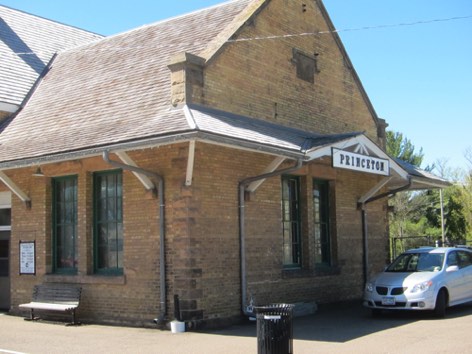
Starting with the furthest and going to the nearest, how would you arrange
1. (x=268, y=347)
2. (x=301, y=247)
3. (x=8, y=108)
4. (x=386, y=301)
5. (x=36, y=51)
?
1. (x=36, y=51)
2. (x=8, y=108)
3. (x=301, y=247)
4. (x=386, y=301)
5. (x=268, y=347)

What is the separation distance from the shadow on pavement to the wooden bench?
3.24 meters

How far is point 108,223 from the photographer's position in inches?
522

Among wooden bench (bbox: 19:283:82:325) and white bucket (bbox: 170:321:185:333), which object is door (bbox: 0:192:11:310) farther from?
white bucket (bbox: 170:321:185:333)

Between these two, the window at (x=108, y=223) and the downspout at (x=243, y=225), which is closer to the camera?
the downspout at (x=243, y=225)

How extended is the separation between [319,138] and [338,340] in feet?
15.5

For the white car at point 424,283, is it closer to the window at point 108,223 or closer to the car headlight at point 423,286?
the car headlight at point 423,286

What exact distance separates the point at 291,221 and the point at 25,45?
10494 millimetres

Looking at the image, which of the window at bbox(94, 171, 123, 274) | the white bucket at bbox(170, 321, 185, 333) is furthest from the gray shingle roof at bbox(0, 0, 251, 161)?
the white bucket at bbox(170, 321, 185, 333)

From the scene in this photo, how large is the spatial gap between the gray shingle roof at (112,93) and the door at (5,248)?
4.94 feet

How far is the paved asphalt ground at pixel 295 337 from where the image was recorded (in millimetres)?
9672

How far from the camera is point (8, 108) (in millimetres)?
16422

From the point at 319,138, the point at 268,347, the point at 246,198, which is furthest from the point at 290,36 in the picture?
the point at 268,347

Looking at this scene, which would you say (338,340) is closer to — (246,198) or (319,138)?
(246,198)

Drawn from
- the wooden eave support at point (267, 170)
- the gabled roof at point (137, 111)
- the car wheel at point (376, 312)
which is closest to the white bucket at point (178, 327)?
the wooden eave support at point (267, 170)
